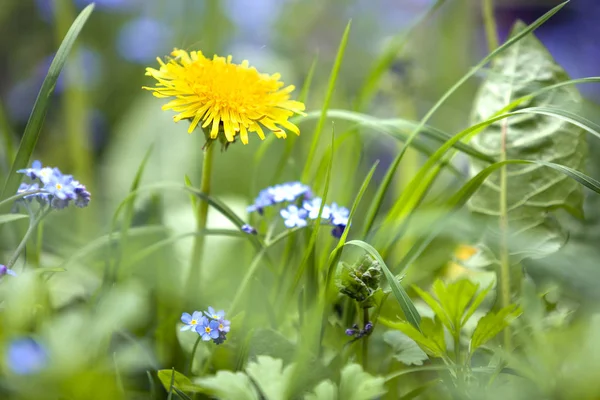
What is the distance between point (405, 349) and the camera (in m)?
0.45

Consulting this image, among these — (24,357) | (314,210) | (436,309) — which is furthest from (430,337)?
(24,357)

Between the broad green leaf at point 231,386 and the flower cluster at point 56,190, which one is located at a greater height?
the flower cluster at point 56,190

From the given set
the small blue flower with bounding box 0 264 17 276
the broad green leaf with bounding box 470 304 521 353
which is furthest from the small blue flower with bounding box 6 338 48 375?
the broad green leaf with bounding box 470 304 521 353

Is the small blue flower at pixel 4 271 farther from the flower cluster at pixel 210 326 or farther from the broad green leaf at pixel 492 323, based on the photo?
the broad green leaf at pixel 492 323

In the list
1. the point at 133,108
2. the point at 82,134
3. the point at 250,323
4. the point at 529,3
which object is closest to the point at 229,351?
the point at 250,323

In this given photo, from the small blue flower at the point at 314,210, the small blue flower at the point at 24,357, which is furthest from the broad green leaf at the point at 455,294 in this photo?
the small blue flower at the point at 24,357

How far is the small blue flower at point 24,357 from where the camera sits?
37 cm

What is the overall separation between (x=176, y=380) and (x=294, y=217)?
146 millimetres

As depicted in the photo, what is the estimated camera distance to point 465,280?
1.36ft

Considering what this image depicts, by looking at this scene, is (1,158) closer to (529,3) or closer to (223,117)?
(223,117)

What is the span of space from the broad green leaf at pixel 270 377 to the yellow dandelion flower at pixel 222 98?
145 mm

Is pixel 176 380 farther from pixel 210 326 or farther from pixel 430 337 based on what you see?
pixel 430 337

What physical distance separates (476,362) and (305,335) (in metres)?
0.16

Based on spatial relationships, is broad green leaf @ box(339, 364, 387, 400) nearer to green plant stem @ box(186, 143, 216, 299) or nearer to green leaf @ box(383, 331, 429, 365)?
green leaf @ box(383, 331, 429, 365)
